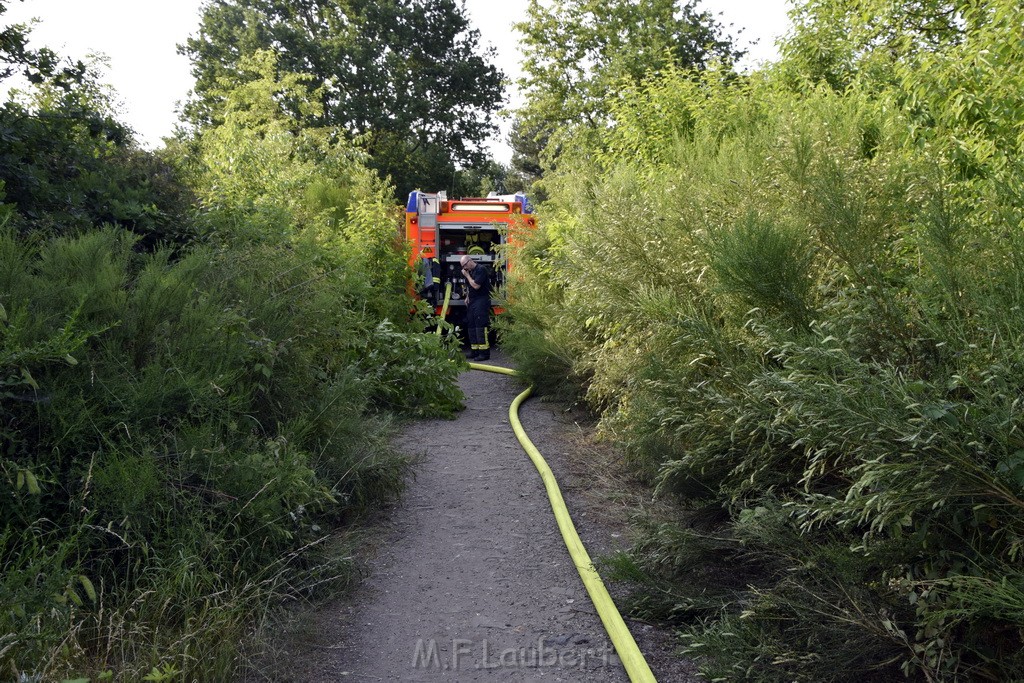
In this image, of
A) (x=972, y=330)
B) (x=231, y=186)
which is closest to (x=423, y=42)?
(x=231, y=186)

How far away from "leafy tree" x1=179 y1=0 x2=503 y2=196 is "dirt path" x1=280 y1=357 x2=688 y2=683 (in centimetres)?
4220

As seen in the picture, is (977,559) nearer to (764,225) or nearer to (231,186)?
(764,225)

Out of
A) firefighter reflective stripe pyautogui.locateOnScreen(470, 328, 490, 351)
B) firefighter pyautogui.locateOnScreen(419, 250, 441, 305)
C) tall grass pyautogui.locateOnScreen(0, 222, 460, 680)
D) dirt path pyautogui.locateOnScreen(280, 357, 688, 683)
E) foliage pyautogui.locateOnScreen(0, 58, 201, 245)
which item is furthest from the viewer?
firefighter pyautogui.locateOnScreen(419, 250, 441, 305)

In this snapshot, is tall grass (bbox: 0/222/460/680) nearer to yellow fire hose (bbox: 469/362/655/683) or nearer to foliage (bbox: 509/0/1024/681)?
yellow fire hose (bbox: 469/362/655/683)

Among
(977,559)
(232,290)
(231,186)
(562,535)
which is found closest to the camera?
(977,559)

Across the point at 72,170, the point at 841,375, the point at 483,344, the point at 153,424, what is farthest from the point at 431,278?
the point at 841,375

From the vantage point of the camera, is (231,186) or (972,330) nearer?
(972,330)

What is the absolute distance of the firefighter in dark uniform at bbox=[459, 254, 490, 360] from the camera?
17703mm

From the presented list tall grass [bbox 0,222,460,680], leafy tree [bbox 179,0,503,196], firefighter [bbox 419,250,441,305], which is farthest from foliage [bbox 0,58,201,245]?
leafy tree [bbox 179,0,503,196]

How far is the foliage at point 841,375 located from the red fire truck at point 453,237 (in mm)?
10684

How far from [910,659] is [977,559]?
0.46m

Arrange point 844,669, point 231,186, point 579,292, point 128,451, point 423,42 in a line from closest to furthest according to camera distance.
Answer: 1. point 844,669
2. point 128,451
3. point 579,292
4. point 231,186
5. point 423,42

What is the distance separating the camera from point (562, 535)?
21.6 feet

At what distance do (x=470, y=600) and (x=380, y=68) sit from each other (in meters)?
47.0
